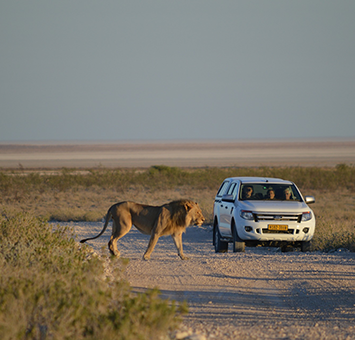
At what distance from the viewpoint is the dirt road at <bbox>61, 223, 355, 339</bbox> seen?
6670 millimetres

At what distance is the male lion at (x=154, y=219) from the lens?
11.3m

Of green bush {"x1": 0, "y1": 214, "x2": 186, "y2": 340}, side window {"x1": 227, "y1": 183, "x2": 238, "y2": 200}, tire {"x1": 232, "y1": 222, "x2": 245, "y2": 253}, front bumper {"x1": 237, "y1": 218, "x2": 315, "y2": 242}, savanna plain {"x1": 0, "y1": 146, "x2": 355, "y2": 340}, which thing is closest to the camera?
green bush {"x1": 0, "y1": 214, "x2": 186, "y2": 340}

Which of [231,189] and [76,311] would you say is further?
[231,189]

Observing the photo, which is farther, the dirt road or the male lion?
the male lion

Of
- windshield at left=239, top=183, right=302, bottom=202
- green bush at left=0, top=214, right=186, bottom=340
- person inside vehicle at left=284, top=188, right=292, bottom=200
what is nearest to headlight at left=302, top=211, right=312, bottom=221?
windshield at left=239, top=183, right=302, bottom=202

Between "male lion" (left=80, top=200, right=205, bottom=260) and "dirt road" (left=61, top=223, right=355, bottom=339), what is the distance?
610mm

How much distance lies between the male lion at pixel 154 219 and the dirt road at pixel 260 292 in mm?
610

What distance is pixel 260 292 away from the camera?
8.65m

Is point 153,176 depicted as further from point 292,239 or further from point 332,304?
point 332,304

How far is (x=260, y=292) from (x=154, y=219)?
3.42 metres

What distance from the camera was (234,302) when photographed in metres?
8.01

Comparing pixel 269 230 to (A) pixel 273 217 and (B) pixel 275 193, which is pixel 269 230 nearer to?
(A) pixel 273 217

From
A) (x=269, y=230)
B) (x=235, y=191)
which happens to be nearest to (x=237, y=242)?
(x=269, y=230)

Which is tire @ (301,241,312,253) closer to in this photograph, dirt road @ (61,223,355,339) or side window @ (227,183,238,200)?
dirt road @ (61,223,355,339)
